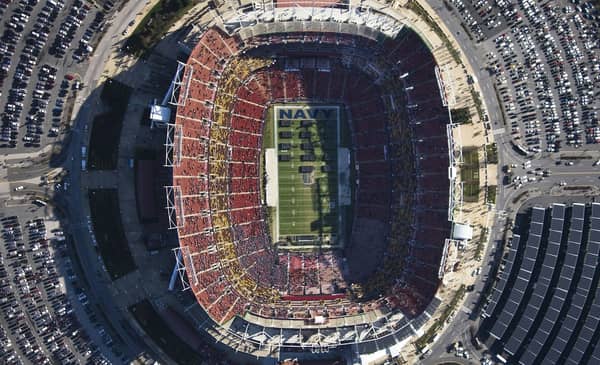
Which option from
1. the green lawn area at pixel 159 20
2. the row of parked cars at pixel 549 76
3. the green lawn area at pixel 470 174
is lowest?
the green lawn area at pixel 470 174

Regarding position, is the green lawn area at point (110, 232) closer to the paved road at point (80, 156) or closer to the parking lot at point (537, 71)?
the paved road at point (80, 156)

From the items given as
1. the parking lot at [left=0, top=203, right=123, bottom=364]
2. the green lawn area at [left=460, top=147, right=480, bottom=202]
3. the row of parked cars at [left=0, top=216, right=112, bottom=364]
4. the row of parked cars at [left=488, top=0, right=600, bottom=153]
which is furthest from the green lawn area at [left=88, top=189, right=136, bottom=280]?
the row of parked cars at [left=488, top=0, right=600, bottom=153]

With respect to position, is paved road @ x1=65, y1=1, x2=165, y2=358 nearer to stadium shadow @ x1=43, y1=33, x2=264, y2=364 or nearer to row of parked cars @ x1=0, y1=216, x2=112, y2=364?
stadium shadow @ x1=43, y1=33, x2=264, y2=364

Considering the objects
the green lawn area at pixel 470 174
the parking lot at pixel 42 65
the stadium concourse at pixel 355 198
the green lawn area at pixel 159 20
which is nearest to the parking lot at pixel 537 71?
the green lawn area at pixel 470 174

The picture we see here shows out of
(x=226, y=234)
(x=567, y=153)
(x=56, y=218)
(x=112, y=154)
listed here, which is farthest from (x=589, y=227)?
(x=56, y=218)

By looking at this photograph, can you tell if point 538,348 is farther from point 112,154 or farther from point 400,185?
point 112,154
